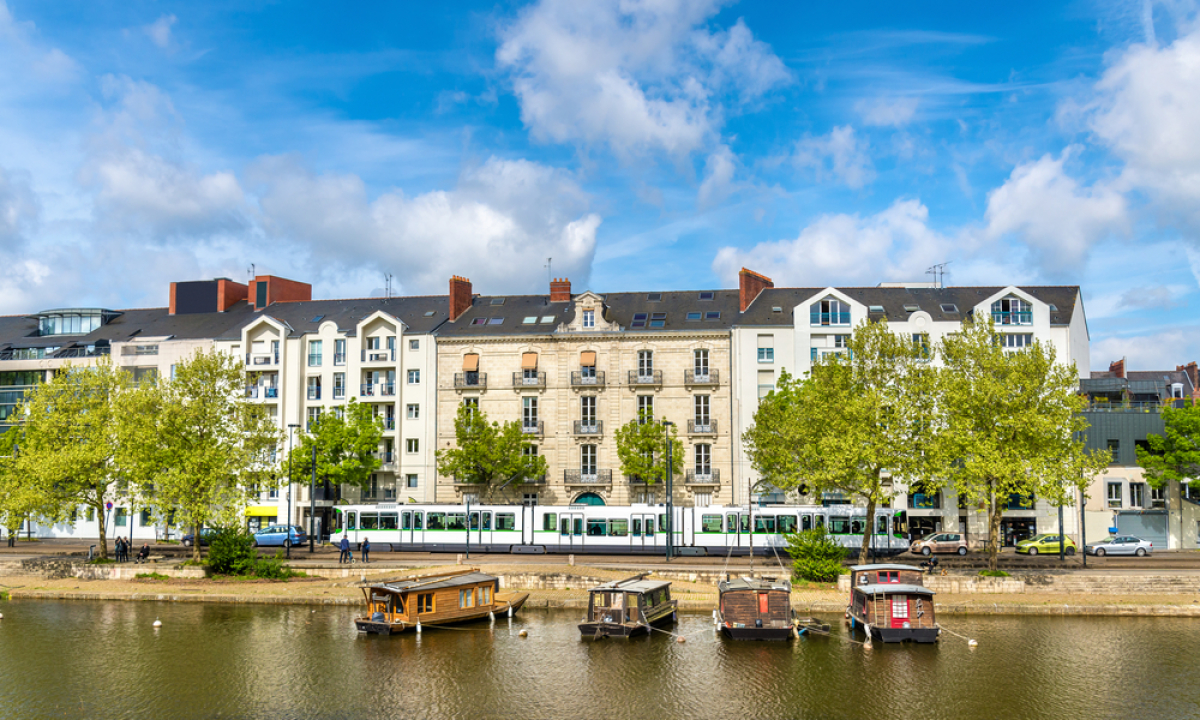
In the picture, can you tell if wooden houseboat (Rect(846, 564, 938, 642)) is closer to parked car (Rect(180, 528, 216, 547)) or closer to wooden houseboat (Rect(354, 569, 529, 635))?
wooden houseboat (Rect(354, 569, 529, 635))

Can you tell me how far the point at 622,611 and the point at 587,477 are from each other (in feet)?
105

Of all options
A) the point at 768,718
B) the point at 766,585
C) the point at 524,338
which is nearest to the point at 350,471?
the point at 524,338

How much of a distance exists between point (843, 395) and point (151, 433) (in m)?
32.5

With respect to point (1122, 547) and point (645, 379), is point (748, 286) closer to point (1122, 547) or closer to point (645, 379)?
point (645, 379)

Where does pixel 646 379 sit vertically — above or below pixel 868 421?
above

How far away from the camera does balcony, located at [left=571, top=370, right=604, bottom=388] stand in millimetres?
65875

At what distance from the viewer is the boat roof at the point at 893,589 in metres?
32.3

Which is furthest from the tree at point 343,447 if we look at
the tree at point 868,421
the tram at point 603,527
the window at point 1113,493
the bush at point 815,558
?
the window at point 1113,493

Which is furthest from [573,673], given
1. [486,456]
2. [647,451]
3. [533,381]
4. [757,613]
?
[533,381]

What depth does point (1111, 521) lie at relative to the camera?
201 feet

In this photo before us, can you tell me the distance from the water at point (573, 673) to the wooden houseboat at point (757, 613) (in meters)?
0.53

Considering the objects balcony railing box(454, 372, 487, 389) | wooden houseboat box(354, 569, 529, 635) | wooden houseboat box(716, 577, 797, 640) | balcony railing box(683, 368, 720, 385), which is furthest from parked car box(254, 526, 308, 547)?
wooden houseboat box(716, 577, 797, 640)

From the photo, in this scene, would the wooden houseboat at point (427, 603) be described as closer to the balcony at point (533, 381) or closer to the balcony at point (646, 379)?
the balcony at point (646, 379)

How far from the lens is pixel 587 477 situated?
6531 centimetres
